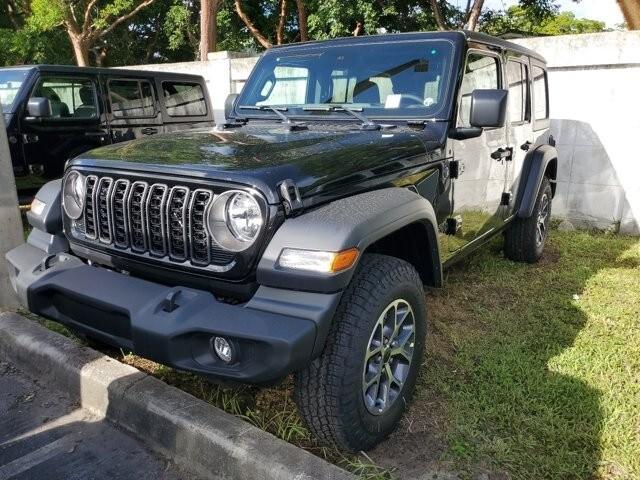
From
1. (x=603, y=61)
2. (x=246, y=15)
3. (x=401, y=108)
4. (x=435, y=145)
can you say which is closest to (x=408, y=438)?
(x=435, y=145)

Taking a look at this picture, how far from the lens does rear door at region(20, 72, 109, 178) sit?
242 inches

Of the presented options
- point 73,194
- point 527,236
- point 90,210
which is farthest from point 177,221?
point 527,236

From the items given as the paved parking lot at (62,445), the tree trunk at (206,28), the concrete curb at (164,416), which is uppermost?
the tree trunk at (206,28)

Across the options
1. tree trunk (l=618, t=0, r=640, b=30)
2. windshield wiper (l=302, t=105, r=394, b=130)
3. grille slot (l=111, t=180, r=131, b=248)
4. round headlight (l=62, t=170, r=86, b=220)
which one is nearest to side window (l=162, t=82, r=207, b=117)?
windshield wiper (l=302, t=105, r=394, b=130)

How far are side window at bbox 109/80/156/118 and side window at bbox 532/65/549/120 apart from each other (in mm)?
4714

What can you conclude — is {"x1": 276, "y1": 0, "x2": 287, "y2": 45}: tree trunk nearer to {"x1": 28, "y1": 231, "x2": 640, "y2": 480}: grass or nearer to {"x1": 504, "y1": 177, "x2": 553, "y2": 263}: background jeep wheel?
{"x1": 504, "y1": 177, "x2": 553, "y2": 263}: background jeep wheel

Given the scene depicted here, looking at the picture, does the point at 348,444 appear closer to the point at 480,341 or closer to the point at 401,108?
the point at 480,341

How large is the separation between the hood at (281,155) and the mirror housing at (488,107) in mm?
227

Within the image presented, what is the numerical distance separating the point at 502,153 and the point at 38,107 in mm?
4730

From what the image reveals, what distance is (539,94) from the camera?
526cm

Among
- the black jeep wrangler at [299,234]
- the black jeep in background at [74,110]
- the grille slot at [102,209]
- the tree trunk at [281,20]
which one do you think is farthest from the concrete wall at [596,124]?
the tree trunk at [281,20]

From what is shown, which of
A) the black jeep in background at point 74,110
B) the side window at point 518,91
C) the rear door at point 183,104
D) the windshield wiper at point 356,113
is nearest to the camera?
the windshield wiper at point 356,113

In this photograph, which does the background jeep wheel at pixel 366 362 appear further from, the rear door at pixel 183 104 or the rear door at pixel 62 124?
the rear door at pixel 183 104

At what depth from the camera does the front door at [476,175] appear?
11.2 ft
